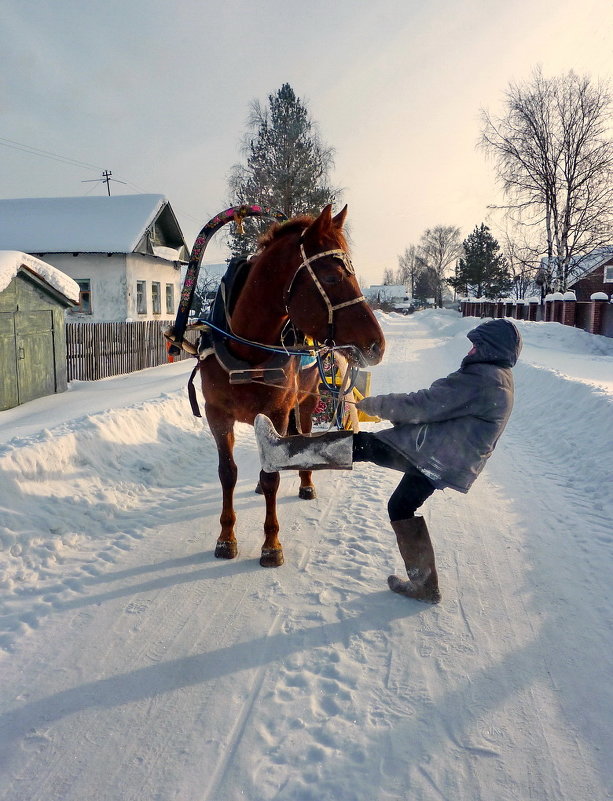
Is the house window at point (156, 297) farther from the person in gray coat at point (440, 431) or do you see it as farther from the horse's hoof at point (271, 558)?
the person in gray coat at point (440, 431)

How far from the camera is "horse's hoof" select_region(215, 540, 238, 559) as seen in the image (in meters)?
3.87

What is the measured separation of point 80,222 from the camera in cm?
2283

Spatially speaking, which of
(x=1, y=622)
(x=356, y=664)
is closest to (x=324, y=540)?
(x=356, y=664)

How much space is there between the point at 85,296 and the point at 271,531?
20771 mm

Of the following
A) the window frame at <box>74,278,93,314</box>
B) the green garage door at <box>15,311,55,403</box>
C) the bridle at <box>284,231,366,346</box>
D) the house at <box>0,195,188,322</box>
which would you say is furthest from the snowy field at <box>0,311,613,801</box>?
the window frame at <box>74,278,93,314</box>

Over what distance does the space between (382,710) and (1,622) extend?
7.14ft

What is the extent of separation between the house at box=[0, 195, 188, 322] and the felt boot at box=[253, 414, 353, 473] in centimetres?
1998

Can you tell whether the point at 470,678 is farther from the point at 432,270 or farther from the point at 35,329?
the point at 432,270

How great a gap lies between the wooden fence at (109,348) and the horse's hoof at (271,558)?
925cm

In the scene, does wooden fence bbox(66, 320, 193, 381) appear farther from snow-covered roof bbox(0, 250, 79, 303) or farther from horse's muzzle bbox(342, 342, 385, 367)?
horse's muzzle bbox(342, 342, 385, 367)

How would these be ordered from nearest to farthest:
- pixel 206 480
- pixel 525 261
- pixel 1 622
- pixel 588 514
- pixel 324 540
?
pixel 1 622 → pixel 324 540 → pixel 588 514 → pixel 206 480 → pixel 525 261

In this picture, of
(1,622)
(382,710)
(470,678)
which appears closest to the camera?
(382,710)

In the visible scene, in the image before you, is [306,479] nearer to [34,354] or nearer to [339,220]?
[339,220]

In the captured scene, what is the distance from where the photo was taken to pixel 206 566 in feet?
12.3
